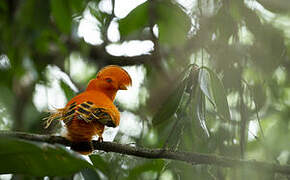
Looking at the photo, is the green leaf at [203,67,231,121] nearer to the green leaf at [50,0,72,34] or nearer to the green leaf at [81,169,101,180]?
the green leaf at [81,169,101,180]

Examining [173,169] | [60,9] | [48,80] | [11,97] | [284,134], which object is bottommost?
[173,169]

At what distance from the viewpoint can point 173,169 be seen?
7.91 ft

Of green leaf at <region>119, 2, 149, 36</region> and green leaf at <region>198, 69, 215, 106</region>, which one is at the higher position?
green leaf at <region>119, 2, 149, 36</region>

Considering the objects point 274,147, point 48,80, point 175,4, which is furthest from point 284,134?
point 48,80

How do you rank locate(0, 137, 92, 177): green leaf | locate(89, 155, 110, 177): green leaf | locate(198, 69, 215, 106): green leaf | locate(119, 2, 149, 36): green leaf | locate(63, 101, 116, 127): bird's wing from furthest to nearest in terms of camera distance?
locate(119, 2, 149, 36): green leaf → locate(63, 101, 116, 127): bird's wing → locate(89, 155, 110, 177): green leaf → locate(198, 69, 215, 106): green leaf → locate(0, 137, 92, 177): green leaf

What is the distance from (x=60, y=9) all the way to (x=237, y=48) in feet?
4.78

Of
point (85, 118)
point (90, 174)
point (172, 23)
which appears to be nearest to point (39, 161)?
point (90, 174)

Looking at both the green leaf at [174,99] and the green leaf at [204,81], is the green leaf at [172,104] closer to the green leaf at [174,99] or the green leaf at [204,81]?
the green leaf at [174,99]

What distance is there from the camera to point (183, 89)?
2158mm

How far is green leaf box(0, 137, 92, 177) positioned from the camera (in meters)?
1.67

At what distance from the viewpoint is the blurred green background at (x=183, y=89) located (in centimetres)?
204

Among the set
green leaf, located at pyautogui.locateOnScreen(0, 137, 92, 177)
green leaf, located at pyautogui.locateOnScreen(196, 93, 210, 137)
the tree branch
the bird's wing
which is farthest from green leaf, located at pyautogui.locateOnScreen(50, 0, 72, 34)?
green leaf, located at pyautogui.locateOnScreen(0, 137, 92, 177)

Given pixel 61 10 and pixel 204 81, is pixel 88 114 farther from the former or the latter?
pixel 61 10

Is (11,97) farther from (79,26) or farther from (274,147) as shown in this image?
(274,147)
